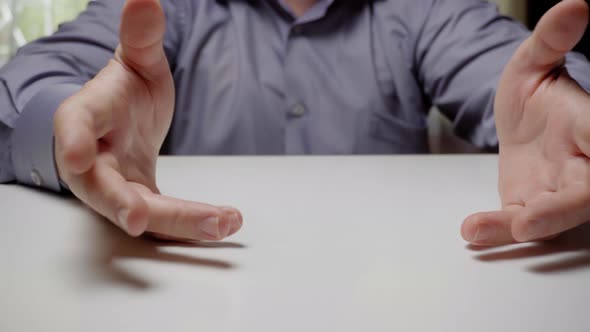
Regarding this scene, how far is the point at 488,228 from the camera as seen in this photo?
1.12 ft

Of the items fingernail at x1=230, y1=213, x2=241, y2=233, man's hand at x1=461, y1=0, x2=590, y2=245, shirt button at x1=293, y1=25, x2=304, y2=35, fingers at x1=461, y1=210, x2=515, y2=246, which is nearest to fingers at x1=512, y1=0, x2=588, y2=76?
man's hand at x1=461, y1=0, x2=590, y2=245

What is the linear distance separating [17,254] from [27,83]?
300mm

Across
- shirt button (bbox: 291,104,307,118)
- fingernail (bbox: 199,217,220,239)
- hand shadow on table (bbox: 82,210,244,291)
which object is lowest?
shirt button (bbox: 291,104,307,118)

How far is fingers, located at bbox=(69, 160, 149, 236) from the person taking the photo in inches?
11.3

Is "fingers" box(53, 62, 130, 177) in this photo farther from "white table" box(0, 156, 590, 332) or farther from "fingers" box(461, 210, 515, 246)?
"fingers" box(461, 210, 515, 246)

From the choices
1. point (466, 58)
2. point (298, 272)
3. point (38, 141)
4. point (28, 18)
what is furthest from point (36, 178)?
point (28, 18)

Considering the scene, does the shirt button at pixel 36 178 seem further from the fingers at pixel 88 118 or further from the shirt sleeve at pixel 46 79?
the fingers at pixel 88 118

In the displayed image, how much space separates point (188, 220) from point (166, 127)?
0.10m

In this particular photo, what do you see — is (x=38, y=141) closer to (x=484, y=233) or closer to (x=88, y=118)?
(x=88, y=118)

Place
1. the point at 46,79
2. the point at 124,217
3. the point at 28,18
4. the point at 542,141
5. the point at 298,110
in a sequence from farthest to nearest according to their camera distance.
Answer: the point at 28,18
the point at 298,110
the point at 46,79
the point at 542,141
the point at 124,217

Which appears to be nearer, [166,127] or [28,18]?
[166,127]

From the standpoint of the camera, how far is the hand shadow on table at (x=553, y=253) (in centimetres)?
32

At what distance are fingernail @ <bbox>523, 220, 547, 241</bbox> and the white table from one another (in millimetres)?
13

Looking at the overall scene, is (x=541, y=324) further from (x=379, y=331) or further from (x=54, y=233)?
(x=54, y=233)
